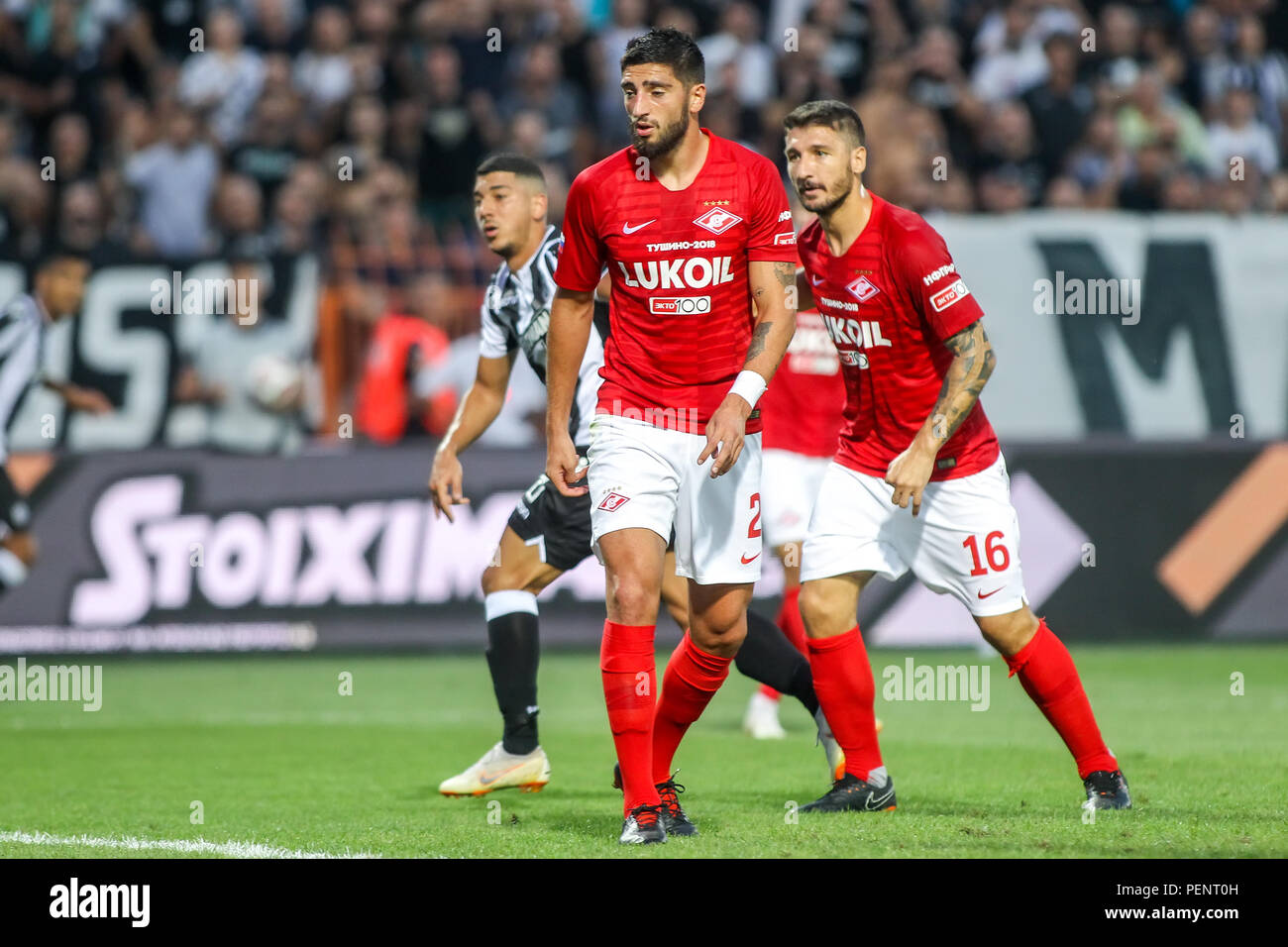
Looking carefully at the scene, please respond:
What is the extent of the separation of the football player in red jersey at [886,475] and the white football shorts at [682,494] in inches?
24.2

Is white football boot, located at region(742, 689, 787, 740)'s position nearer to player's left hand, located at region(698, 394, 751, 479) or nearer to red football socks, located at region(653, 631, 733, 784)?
red football socks, located at region(653, 631, 733, 784)

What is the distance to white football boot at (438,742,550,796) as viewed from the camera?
748cm

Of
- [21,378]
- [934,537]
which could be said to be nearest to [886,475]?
[934,537]

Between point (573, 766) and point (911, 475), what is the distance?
2.90 m

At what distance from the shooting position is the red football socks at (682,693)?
6414 millimetres

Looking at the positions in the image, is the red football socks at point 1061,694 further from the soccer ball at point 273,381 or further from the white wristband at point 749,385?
the soccer ball at point 273,381

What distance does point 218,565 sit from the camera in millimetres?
12562

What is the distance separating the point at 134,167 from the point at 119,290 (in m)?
2.37

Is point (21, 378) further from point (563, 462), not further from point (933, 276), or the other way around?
point (933, 276)

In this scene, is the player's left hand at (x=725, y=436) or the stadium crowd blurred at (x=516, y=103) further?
the stadium crowd blurred at (x=516, y=103)

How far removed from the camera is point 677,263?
20.1 ft

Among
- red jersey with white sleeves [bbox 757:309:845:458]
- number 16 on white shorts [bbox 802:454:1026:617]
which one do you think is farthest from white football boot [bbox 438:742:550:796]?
red jersey with white sleeves [bbox 757:309:845:458]

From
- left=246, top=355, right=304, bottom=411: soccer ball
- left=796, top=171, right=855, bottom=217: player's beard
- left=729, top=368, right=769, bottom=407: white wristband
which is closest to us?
left=729, top=368, right=769, bottom=407: white wristband

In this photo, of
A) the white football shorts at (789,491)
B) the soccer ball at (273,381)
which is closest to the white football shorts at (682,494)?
the white football shorts at (789,491)
